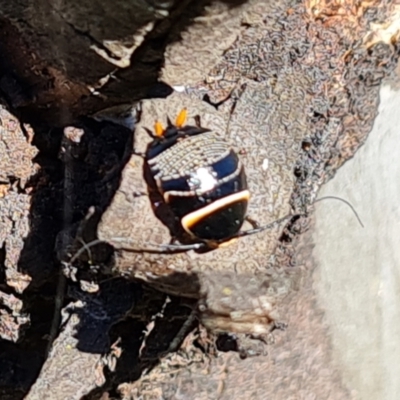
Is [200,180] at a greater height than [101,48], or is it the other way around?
[101,48]

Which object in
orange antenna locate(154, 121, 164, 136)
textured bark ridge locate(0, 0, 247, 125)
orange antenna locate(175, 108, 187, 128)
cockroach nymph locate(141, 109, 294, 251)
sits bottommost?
cockroach nymph locate(141, 109, 294, 251)

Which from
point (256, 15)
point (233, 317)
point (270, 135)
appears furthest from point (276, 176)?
point (256, 15)

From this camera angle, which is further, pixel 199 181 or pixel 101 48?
pixel 199 181

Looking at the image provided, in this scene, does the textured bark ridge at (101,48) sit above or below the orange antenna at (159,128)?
above

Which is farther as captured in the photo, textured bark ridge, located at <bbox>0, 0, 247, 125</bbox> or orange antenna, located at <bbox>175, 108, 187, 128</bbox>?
orange antenna, located at <bbox>175, 108, 187, 128</bbox>

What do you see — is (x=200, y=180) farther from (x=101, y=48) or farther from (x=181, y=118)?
(x=101, y=48)

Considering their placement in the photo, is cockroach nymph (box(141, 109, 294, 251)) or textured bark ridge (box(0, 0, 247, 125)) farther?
cockroach nymph (box(141, 109, 294, 251))

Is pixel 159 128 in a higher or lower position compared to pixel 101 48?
lower

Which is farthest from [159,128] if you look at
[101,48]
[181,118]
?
[101,48]

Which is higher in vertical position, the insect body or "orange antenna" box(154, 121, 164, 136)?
"orange antenna" box(154, 121, 164, 136)

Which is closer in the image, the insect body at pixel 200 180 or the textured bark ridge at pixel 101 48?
the textured bark ridge at pixel 101 48
